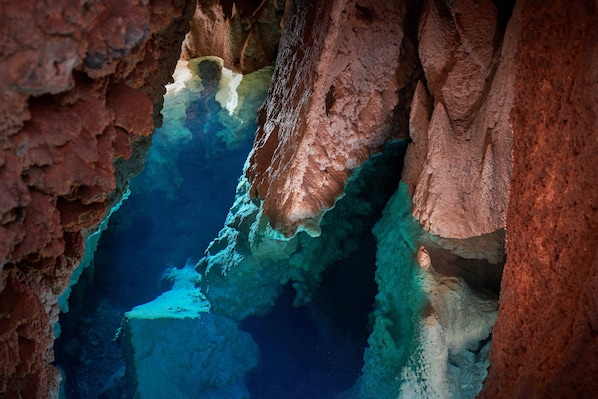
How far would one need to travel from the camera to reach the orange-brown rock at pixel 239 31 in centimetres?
607

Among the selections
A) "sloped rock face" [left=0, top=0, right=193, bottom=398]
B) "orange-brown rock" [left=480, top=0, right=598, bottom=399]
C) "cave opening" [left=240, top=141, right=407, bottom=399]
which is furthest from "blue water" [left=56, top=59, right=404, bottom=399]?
"sloped rock face" [left=0, top=0, right=193, bottom=398]

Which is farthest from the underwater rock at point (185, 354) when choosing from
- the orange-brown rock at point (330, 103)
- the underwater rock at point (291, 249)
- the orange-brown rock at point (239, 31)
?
the orange-brown rock at point (239, 31)

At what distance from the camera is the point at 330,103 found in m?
3.74

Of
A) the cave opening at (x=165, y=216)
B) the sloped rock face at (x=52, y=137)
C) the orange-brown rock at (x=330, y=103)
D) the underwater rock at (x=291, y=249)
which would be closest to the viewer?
the sloped rock face at (x=52, y=137)

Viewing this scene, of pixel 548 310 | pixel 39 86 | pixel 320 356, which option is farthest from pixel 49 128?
pixel 320 356

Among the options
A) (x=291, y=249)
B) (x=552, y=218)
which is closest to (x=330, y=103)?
(x=291, y=249)

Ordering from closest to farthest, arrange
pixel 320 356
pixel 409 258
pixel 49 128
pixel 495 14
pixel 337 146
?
pixel 49 128, pixel 495 14, pixel 409 258, pixel 337 146, pixel 320 356

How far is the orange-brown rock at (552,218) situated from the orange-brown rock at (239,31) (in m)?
4.49

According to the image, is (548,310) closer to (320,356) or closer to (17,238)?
(17,238)

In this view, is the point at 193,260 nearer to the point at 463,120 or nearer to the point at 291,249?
the point at 291,249

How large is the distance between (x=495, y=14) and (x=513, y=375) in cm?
223

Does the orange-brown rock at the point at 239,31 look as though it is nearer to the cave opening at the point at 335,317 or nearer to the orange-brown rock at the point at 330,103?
the orange-brown rock at the point at 330,103

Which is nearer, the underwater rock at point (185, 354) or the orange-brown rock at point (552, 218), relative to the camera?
the orange-brown rock at point (552, 218)

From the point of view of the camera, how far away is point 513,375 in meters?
1.90
